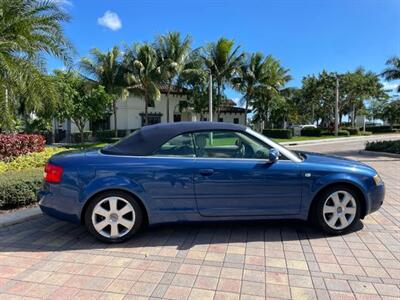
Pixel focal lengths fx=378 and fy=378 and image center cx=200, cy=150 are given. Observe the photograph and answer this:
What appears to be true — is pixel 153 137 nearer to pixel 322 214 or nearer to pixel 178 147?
pixel 178 147

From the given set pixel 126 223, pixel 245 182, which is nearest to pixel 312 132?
pixel 245 182

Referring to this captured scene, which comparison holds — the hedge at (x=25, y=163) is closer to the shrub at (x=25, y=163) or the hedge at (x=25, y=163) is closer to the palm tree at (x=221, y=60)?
the shrub at (x=25, y=163)

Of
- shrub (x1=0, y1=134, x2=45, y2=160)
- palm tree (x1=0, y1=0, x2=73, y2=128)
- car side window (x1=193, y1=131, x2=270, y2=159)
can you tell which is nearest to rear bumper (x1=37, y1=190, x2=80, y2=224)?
car side window (x1=193, y1=131, x2=270, y2=159)

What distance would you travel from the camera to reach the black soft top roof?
4680mm

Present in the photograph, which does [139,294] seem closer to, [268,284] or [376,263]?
[268,284]

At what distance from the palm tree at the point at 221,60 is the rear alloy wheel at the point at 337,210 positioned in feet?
98.6

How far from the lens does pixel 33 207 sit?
6.04 m

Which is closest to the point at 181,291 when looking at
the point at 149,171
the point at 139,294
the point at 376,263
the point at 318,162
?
the point at 139,294

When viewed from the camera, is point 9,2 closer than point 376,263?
No

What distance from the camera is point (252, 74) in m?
35.6

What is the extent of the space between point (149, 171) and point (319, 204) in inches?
85.3

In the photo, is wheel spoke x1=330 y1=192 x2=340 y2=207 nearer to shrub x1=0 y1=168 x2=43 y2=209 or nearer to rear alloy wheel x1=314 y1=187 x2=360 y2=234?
rear alloy wheel x1=314 y1=187 x2=360 y2=234

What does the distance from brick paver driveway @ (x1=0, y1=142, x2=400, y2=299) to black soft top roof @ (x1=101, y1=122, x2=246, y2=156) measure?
44.4 inches

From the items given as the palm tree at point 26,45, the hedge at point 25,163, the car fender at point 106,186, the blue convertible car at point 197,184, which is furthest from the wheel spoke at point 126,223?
the palm tree at point 26,45
